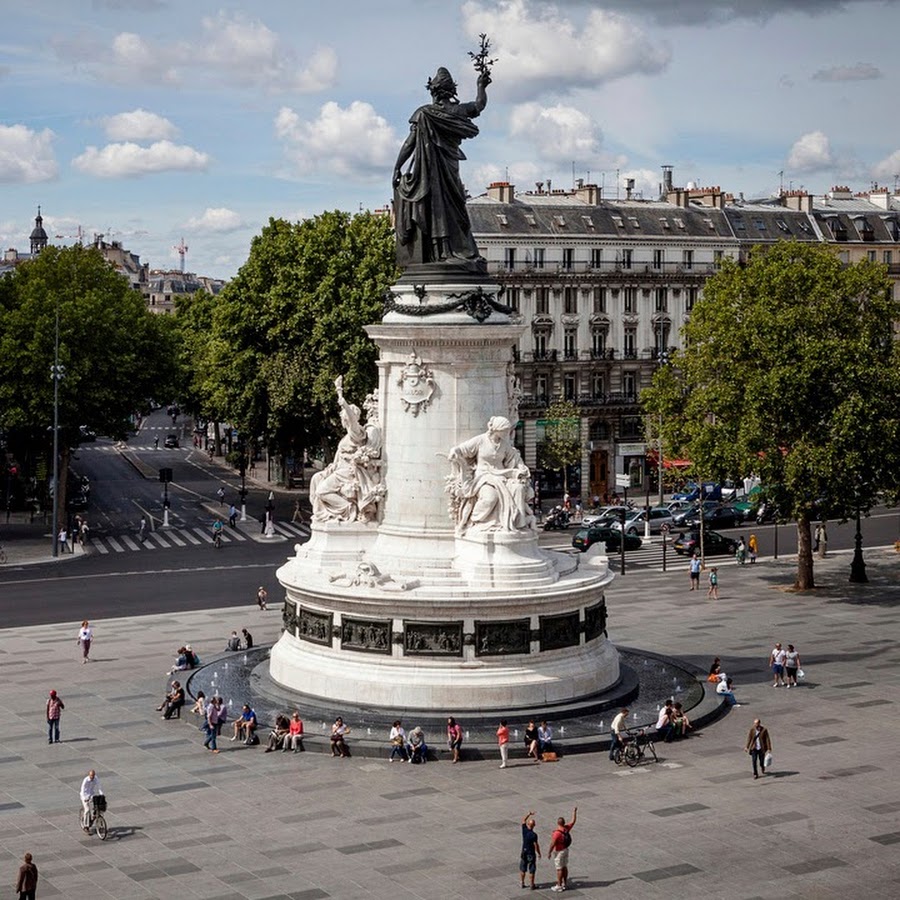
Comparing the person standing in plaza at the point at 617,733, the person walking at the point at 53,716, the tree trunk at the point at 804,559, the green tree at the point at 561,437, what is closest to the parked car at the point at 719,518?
the green tree at the point at 561,437

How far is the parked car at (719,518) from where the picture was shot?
84438 millimetres

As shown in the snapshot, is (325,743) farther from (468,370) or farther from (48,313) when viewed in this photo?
(48,313)

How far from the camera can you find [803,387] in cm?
6009

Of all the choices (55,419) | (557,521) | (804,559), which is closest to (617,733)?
(804,559)

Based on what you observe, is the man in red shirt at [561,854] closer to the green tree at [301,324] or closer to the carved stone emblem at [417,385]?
the carved stone emblem at [417,385]

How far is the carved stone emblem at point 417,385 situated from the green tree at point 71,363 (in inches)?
1709

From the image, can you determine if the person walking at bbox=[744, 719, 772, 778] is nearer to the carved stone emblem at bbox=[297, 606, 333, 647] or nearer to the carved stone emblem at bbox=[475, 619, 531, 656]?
the carved stone emblem at bbox=[475, 619, 531, 656]

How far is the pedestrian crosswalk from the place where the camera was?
79625 mm

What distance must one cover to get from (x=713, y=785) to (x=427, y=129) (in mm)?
19450

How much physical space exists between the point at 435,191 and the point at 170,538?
4214 centimetres

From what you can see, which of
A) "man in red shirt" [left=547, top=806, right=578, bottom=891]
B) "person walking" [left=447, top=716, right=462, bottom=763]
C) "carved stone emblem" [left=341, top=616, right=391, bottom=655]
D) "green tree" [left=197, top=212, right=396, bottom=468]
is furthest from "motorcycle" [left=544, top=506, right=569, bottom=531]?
"man in red shirt" [left=547, top=806, right=578, bottom=891]

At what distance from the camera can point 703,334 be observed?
65188 mm

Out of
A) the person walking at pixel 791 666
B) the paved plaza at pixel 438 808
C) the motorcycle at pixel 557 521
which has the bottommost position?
the paved plaza at pixel 438 808

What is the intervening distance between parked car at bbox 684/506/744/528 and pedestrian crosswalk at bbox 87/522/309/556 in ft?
65.4
